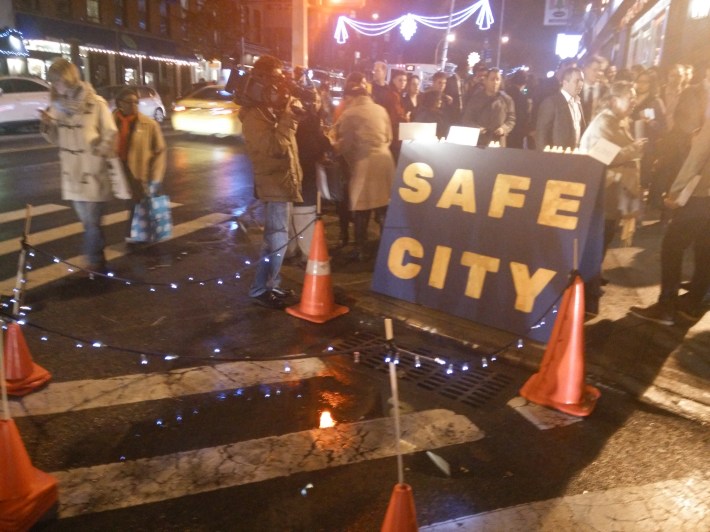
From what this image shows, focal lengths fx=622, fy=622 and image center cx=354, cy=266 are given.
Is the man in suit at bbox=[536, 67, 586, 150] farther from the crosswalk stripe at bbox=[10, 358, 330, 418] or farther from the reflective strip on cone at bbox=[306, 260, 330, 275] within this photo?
the crosswalk stripe at bbox=[10, 358, 330, 418]

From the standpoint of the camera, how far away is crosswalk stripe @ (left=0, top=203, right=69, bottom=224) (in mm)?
9011

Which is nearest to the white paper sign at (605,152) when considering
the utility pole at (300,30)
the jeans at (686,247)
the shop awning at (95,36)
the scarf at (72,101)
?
the jeans at (686,247)

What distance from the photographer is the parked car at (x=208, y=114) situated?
18891 mm

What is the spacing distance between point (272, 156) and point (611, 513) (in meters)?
3.86

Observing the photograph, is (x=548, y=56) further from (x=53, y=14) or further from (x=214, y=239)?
(x=214, y=239)

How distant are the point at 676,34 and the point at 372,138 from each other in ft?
30.9

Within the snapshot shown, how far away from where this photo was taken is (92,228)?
6.60 m

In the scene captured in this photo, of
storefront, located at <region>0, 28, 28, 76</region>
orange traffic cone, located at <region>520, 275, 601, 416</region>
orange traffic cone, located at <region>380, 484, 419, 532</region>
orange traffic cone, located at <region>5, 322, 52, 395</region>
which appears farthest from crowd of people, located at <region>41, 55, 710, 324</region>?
storefront, located at <region>0, 28, 28, 76</region>

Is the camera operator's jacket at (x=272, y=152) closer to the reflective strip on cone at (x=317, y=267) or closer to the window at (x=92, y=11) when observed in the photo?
the reflective strip on cone at (x=317, y=267)

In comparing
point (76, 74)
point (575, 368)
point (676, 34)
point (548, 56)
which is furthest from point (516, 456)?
point (548, 56)

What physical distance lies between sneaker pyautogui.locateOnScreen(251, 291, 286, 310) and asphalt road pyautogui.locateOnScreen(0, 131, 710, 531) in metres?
0.15

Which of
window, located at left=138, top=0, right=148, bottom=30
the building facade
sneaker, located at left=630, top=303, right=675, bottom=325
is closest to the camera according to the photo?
sneaker, located at left=630, top=303, right=675, bottom=325

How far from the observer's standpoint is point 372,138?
7.17 meters

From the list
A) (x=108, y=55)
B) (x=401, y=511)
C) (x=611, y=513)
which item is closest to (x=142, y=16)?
(x=108, y=55)
